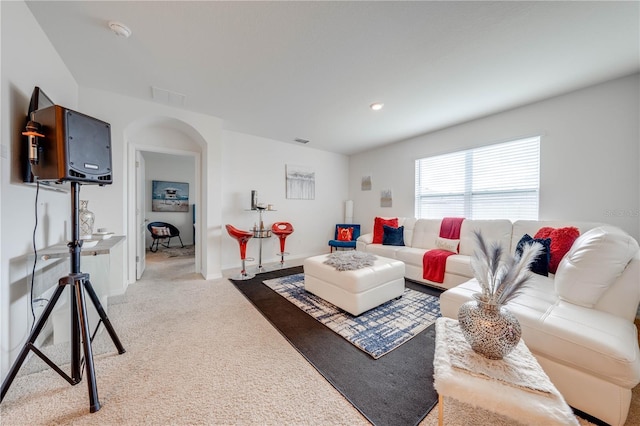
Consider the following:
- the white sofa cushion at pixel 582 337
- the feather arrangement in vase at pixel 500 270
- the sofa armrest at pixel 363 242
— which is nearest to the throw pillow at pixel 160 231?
the sofa armrest at pixel 363 242

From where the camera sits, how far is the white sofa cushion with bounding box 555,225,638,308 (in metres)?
1.41

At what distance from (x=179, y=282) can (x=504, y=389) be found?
3628 millimetres

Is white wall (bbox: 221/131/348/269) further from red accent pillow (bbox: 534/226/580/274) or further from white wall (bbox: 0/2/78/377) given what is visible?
red accent pillow (bbox: 534/226/580/274)

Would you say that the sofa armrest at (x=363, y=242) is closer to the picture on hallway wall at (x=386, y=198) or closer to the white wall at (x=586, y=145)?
the picture on hallway wall at (x=386, y=198)

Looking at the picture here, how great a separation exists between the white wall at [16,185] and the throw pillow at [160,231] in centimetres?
403

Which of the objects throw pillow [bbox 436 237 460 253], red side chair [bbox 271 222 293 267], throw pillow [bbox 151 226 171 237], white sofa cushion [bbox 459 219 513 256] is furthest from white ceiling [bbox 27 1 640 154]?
throw pillow [bbox 151 226 171 237]

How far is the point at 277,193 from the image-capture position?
14.9ft

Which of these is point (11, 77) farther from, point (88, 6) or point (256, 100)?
point (256, 100)

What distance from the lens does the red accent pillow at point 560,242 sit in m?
2.17

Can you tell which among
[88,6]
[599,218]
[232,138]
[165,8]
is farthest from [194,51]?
[599,218]

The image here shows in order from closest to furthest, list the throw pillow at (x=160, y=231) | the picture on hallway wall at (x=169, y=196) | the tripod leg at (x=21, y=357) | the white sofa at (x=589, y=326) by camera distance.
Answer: the white sofa at (x=589, y=326)
the tripod leg at (x=21, y=357)
the throw pillow at (x=160, y=231)
the picture on hallway wall at (x=169, y=196)

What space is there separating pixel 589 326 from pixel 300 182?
4.32 metres

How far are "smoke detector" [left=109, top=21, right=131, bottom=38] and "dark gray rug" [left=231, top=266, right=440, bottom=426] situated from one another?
268 centimetres

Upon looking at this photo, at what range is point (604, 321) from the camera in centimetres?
128
